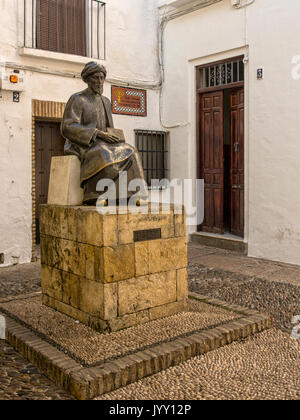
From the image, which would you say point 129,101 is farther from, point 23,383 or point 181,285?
point 23,383

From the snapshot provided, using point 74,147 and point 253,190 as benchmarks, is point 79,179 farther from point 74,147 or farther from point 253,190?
point 253,190

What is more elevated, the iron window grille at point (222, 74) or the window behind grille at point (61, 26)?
the window behind grille at point (61, 26)

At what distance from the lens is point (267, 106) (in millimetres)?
6102

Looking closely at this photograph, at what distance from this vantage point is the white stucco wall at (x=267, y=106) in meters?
5.82

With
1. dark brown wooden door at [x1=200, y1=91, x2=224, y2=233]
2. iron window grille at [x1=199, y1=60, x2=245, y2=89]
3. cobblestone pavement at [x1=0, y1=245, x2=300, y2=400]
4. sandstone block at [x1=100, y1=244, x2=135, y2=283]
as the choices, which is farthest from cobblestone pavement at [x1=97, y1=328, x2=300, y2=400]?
iron window grille at [x1=199, y1=60, x2=245, y2=89]

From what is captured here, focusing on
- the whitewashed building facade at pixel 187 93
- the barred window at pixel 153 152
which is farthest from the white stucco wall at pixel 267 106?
the barred window at pixel 153 152

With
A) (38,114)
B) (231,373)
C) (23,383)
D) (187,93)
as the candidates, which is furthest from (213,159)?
(23,383)

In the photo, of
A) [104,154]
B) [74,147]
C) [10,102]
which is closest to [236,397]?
[104,154]

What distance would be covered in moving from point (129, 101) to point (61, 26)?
1539 mm

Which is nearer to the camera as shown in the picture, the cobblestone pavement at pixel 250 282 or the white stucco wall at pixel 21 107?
the cobblestone pavement at pixel 250 282

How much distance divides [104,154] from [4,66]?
3.06m

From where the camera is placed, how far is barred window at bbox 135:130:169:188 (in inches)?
294

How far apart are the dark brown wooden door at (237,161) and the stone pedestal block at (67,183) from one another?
147 inches

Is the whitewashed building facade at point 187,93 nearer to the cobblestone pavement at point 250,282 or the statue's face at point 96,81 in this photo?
the cobblestone pavement at point 250,282
